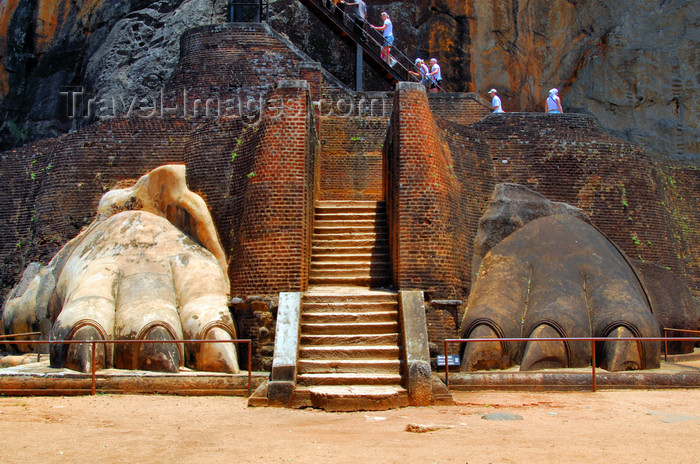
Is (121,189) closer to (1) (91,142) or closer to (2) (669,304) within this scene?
(1) (91,142)

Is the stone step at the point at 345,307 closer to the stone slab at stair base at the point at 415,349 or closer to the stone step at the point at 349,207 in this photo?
the stone slab at stair base at the point at 415,349

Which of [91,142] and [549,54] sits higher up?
[549,54]

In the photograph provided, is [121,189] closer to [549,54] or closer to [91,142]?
[91,142]

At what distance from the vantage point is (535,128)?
52.4 ft

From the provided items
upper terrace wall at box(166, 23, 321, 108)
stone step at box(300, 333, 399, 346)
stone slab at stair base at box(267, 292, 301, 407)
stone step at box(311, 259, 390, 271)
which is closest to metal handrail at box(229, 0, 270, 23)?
upper terrace wall at box(166, 23, 321, 108)

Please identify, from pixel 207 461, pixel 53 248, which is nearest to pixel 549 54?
pixel 53 248

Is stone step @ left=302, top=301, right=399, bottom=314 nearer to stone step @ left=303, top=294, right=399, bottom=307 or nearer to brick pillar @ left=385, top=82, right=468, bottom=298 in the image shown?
stone step @ left=303, top=294, right=399, bottom=307

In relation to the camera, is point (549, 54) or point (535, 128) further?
point (549, 54)

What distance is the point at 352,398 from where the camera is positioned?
886 centimetres

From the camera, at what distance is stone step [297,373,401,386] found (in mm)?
9555

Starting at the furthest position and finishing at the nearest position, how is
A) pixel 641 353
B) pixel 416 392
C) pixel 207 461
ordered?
pixel 641 353, pixel 416 392, pixel 207 461

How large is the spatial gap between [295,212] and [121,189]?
4.76 meters

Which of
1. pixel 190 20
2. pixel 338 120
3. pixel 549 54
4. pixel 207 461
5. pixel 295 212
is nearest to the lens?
pixel 207 461

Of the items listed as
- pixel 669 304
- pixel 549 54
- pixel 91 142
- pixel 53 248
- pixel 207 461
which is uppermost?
pixel 549 54
